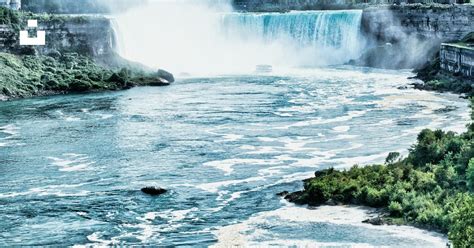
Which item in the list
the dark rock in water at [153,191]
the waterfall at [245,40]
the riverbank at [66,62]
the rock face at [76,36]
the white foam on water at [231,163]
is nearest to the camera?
the dark rock in water at [153,191]

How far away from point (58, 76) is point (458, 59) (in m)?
30.1

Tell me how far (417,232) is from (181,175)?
12.1 m

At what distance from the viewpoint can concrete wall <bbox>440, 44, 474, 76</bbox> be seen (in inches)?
2479

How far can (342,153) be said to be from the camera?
42000mm

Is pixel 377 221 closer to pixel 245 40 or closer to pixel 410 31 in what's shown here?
pixel 410 31

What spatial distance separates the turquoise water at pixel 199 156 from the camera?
3002 cm

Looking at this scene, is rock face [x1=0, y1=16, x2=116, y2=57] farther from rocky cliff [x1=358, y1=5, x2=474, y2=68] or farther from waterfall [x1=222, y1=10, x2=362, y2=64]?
rocky cliff [x1=358, y1=5, x2=474, y2=68]

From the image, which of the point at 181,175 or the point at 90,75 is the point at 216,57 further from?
the point at 181,175

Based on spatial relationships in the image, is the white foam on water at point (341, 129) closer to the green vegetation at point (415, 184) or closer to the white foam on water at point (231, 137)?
the white foam on water at point (231, 137)

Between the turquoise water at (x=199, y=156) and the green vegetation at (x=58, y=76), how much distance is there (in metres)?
2.47

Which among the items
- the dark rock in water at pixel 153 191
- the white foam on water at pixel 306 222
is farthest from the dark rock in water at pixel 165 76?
the white foam on water at pixel 306 222

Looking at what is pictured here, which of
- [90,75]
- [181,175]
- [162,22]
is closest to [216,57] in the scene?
[162,22]

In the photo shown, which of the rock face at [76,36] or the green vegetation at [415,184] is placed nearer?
the green vegetation at [415,184]

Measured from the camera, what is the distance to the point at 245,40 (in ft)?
306
